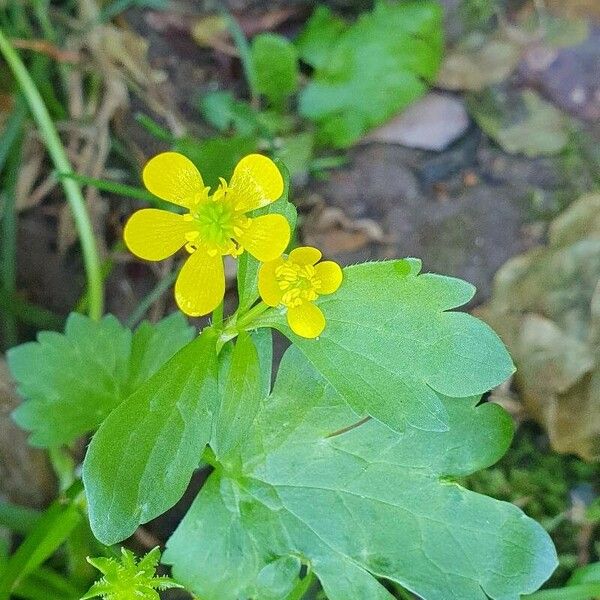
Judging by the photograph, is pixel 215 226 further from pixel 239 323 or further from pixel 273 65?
pixel 273 65

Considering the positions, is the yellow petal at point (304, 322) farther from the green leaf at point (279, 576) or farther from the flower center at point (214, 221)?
the green leaf at point (279, 576)

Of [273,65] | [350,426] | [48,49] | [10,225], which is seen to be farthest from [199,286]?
[48,49]

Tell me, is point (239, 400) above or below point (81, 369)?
above

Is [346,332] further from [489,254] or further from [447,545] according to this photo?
[489,254]

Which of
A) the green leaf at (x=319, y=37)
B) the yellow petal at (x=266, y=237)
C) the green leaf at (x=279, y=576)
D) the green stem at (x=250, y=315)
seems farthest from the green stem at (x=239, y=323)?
the green leaf at (x=319, y=37)

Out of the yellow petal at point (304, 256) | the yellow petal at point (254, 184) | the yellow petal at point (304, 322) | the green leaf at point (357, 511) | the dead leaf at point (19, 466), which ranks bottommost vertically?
the dead leaf at point (19, 466)

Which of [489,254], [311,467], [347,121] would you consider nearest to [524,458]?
[489,254]

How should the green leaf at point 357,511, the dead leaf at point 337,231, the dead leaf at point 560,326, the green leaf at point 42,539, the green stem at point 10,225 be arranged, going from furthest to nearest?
the dead leaf at point 337,231 → the green stem at point 10,225 → the dead leaf at point 560,326 → the green leaf at point 42,539 → the green leaf at point 357,511
